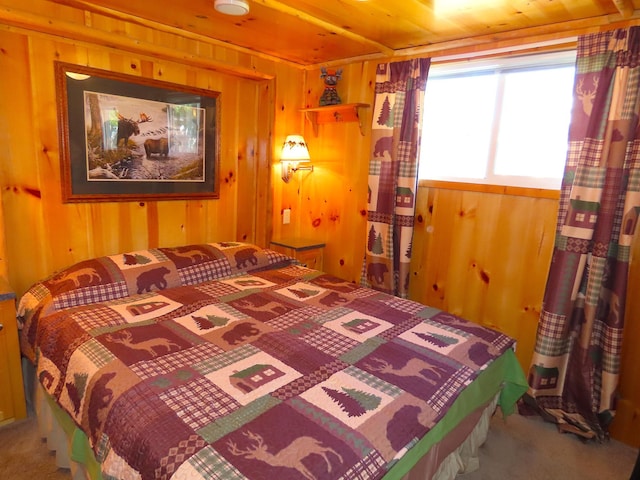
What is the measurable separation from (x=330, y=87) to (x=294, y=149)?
0.54m

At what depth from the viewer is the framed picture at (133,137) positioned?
219cm

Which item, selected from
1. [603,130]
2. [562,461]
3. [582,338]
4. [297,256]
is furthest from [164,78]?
[562,461]

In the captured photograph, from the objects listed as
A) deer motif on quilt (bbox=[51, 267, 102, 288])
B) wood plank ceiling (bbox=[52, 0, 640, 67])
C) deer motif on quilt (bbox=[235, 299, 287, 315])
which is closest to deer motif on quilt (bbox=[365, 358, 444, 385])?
deer motif on quilt (bbox=[235, 299, 287, 315])

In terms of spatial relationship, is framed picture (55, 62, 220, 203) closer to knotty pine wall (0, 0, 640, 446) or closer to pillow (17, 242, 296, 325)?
knotty pine wall (0, 0, 640, 446)

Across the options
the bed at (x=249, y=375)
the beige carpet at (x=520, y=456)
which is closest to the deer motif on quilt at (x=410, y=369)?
the bed at (x=249, y=375)

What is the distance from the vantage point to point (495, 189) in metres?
2.42

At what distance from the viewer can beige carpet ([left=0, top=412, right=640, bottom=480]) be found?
1754 mm

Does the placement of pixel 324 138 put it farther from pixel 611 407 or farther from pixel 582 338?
pixel 611 407

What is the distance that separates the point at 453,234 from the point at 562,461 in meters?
A: 1.36

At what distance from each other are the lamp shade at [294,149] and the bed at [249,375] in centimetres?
117

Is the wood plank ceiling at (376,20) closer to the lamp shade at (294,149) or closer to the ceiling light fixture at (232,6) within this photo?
the ceiling light fixture at (232,6)

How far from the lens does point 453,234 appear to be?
8.69 feet

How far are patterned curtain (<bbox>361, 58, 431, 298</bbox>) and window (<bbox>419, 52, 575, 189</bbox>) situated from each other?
189 mm

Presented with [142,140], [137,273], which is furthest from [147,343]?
[142,140]
